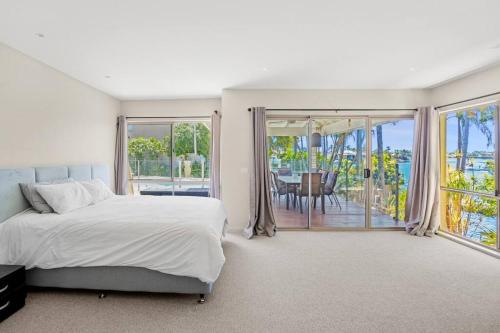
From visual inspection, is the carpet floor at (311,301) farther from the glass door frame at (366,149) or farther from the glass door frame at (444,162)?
the glass door frame at (366,149)

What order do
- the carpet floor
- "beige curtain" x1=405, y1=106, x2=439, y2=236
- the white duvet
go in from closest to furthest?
the carpet floor, the white duvet, "beige curtain" x1=405, y1=106, x2=439, y2=236

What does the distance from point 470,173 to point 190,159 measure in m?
5.05

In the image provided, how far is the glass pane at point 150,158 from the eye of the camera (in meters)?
5.66

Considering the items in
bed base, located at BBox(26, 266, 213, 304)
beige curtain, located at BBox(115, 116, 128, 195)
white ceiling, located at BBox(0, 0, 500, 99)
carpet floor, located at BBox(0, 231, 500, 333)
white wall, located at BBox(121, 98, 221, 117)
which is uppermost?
white ceiling, located at BBox(0, 0, 500, 99)

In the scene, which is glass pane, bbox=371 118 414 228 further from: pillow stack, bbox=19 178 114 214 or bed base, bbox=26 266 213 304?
pillow stack, bbox=19 178 114 214

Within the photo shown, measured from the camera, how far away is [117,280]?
2492mm

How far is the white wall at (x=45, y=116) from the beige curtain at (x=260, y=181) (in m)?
2.79

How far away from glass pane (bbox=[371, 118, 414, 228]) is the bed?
3638 mm

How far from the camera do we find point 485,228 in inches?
155

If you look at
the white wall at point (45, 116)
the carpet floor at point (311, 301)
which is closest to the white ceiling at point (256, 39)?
the white wall at point (45, 116)

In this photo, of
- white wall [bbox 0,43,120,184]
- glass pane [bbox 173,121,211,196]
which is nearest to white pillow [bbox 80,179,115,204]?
white wall [bbox 0,43,120,184]

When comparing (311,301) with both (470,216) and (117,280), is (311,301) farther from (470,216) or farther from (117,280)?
(470,216)

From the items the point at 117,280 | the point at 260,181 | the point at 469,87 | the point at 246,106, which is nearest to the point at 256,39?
the point at 246,106

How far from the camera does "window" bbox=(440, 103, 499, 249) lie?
3811mm
